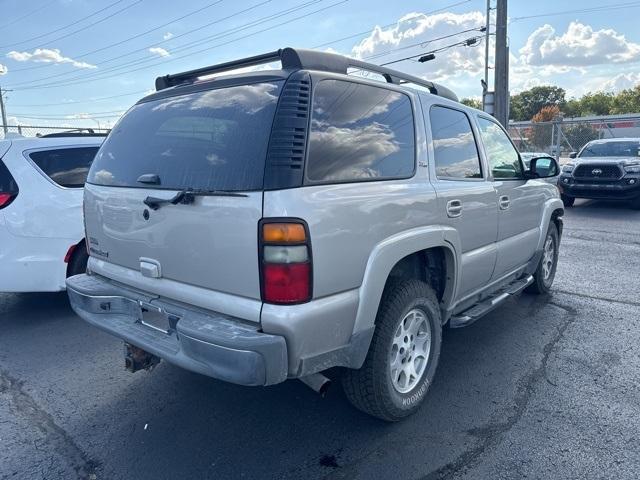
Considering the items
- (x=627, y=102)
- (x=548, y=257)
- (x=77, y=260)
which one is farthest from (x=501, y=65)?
(x=627, y=102)

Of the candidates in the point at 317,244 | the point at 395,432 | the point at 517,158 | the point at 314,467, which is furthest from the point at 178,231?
the point at 517,158

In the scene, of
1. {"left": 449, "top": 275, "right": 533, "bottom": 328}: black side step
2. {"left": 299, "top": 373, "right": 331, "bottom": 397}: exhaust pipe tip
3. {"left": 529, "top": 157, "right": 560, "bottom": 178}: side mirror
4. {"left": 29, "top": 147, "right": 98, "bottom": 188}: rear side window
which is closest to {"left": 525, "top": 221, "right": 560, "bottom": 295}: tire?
{"left": 449, "top": 275, "right": 533, "bottom": 328}: black side step

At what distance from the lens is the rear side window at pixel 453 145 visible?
3.26m

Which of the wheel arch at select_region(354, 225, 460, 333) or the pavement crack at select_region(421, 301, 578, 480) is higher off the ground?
the wheel arch at select_region(354, 225, 460, 333)

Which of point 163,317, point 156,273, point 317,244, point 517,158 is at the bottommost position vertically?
point 163,317

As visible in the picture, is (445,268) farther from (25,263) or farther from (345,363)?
(25,263)

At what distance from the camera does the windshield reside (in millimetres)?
12266

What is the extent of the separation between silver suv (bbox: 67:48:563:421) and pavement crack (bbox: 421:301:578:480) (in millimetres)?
408

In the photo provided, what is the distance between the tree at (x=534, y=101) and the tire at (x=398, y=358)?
96683mm

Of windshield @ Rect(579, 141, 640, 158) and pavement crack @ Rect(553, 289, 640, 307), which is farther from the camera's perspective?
windshield @ Rect(579, 141, 640, 158)

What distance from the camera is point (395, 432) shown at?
111 inches

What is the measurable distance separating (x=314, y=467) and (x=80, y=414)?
1.58 m

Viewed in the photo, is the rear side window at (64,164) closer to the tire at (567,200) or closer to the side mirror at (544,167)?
the side mirror at (544,167)

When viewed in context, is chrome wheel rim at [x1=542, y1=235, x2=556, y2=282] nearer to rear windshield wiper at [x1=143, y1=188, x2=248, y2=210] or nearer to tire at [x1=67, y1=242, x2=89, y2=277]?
rear windshield wiper at [x1=143, y1=188, x2=248, y2=210]
